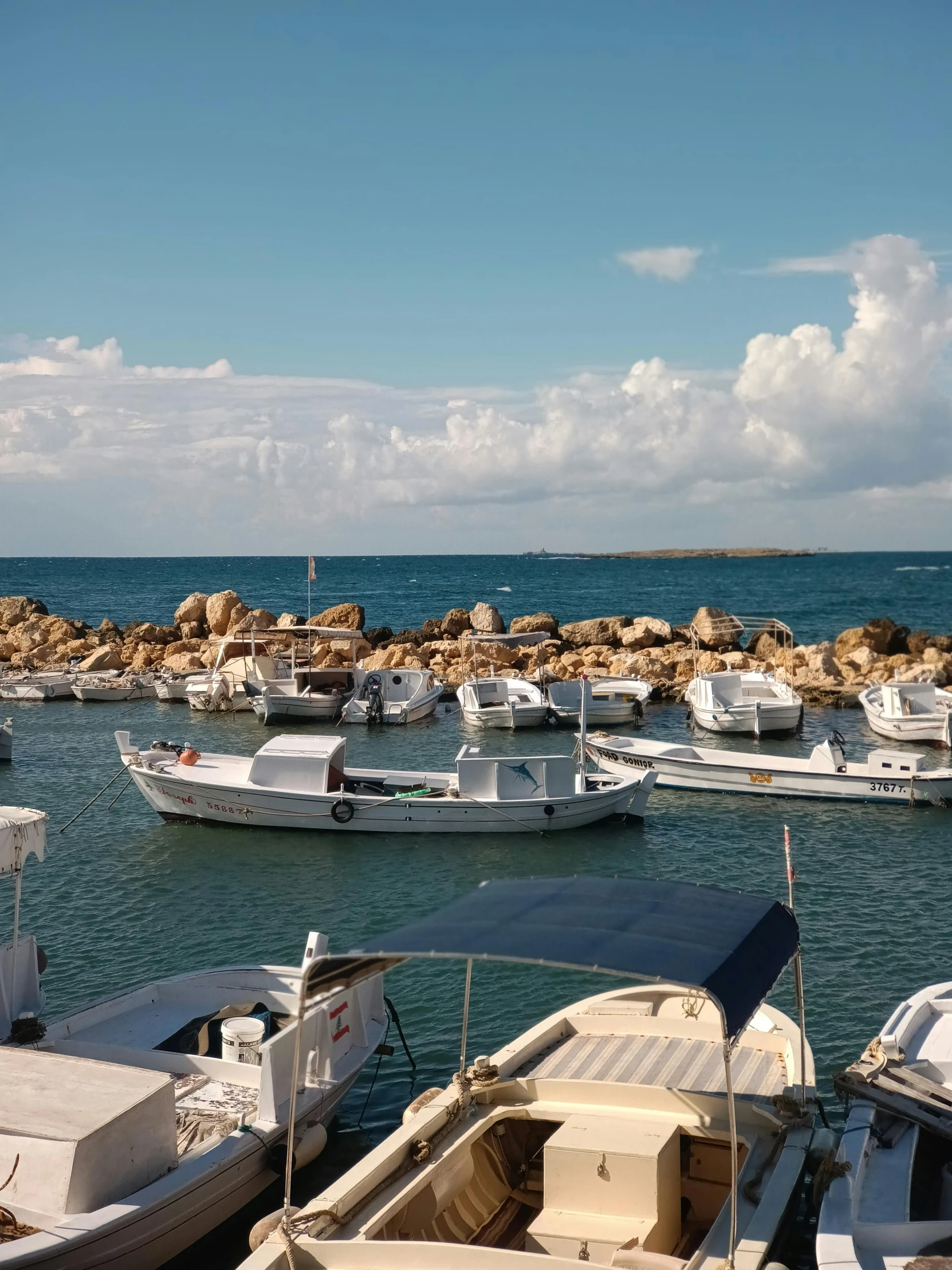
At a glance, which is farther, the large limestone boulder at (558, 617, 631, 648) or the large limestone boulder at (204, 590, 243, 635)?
the large limestone boulder at (204, 590, 243, 635)

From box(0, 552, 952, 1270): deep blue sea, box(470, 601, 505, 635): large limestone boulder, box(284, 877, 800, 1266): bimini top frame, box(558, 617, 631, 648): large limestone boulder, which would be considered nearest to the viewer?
box(284, 877, 800, 1266): bimini top frame

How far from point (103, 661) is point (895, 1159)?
47.0 meters

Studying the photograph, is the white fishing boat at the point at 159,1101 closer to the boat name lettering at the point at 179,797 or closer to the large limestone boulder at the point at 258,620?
the boat name lettering at the point at 179,797

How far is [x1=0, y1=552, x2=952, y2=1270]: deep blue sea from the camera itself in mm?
14938

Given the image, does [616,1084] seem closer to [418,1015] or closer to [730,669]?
[418,1015]

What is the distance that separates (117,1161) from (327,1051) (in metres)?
3.03

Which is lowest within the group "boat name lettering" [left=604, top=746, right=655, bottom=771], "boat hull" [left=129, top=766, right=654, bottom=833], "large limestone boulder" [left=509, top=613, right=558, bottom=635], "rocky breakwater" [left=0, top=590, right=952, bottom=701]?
"boat hull" [left=129, top=766, right=654, bottom=833]

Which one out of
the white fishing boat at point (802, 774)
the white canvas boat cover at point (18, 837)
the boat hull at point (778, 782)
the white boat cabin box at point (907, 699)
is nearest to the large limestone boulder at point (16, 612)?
the boat hull at point (778, 782)

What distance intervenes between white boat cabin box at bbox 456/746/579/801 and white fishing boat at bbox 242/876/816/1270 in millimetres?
14260

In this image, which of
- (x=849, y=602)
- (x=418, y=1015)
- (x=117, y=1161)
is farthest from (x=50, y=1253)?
(x=849, y=602)

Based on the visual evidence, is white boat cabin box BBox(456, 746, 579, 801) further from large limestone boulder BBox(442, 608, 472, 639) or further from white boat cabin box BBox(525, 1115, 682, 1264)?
large limestone boulder BBox(442, 608, 472, 639)

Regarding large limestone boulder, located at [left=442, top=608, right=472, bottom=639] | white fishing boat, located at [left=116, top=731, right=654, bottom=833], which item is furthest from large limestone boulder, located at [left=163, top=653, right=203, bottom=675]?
white fishing boat, located at [left=116, top=731, right=654, bottom=833]

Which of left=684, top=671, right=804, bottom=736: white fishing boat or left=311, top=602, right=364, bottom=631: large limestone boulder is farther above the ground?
left=311, top=602, right=364, bottom=631: large limestone boulder

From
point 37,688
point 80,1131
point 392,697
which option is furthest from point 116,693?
point 80,1131
